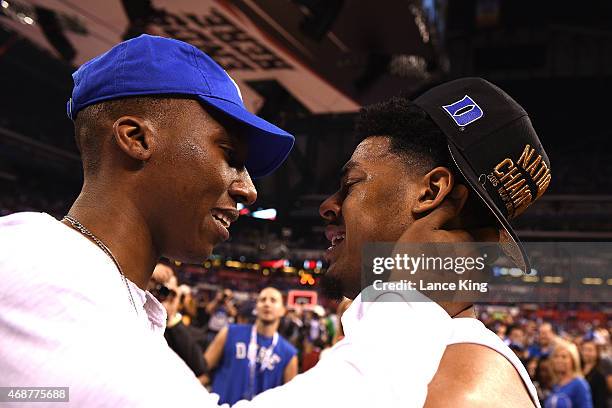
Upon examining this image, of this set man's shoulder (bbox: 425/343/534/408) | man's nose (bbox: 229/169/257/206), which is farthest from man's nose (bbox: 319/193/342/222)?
man's shoulder (bbox: 425/343/534/408)

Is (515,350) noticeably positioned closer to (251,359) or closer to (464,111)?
(251,359)

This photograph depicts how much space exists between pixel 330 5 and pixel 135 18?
2560 millimetres

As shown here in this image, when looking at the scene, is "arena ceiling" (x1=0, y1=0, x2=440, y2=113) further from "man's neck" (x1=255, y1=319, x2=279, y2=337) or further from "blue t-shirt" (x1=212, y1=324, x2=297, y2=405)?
"blue t-shirt" (x1=212, y1=324, x2=297, y2=405)

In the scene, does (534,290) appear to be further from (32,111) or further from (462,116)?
(32,111)

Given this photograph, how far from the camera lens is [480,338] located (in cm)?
126

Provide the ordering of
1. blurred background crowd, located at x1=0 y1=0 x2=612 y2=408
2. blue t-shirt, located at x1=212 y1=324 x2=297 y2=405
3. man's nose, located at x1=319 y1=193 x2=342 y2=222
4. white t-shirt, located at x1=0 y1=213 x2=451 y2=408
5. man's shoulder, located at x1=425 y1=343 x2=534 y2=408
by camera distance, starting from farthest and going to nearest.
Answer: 1. blurred background crowd, located at x1=0 y1=0 x2=612 y2=408
2. blue t-shirt, located at x1=212 y1=324 x2=297 y2=405
3. man's nose, located at x1=319 y1=193 x2=342 y2=222
4. man's shoulder, located at x1=425 y1=343 x2=534 y2=408
5. white t-shirt, located at x1=0 y1=213 x2=451 y2=408

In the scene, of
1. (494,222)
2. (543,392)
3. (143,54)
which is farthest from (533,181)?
(543,392)

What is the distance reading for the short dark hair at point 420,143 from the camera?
4.39 ft

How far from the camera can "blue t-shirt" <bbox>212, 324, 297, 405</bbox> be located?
5.22 metres

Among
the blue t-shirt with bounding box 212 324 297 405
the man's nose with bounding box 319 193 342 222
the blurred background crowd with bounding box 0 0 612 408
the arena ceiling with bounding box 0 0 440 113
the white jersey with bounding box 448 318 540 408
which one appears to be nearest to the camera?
the white jersey with bounding box 448 318 540 408

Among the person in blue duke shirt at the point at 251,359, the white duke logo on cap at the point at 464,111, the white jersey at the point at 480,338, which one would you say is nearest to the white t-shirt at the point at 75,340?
the white jersey at the point at 480,338

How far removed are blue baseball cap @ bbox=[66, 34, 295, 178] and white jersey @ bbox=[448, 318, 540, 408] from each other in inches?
23.4

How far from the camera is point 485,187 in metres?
1.27

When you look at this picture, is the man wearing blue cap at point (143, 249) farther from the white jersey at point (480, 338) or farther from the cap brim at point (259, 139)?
the white jersey at point (480, 338)
